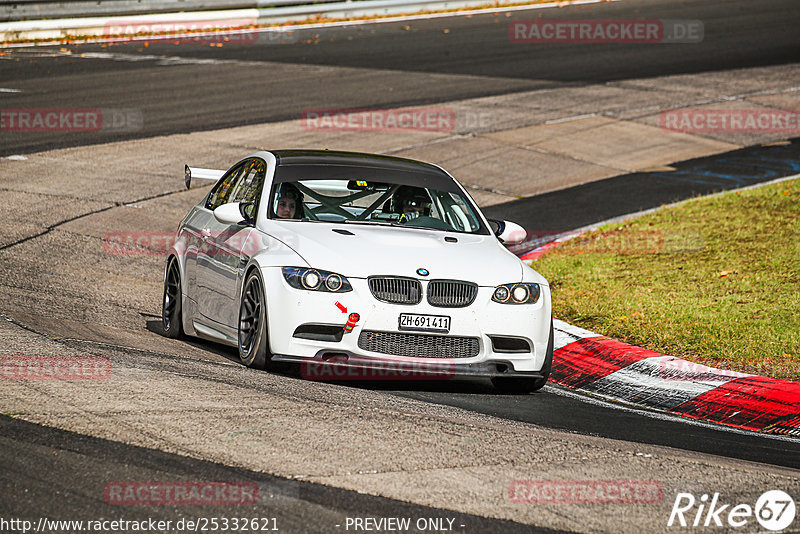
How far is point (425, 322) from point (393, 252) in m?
0.55

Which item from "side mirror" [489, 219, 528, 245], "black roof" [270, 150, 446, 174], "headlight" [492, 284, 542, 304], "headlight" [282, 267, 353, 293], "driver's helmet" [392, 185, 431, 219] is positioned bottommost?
"headlight" [492, 284, 542, 304]

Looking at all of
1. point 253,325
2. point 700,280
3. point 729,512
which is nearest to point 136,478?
point 729,512

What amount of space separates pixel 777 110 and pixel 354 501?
1891 cm

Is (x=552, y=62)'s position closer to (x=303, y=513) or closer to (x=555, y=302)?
(x=555, y=302)

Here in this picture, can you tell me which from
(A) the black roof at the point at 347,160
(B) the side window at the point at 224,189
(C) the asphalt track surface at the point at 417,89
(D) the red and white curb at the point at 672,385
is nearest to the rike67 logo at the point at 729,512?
(C) the asphalt track surface at the point at 417,89

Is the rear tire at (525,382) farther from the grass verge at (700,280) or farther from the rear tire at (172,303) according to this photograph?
the rear tire at (172,303)

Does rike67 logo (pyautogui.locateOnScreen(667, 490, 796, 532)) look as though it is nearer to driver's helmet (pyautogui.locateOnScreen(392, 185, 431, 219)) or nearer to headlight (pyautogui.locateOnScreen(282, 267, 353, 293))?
headlight (pyautogui.locateOnScreen(282, 267, 353, 293))

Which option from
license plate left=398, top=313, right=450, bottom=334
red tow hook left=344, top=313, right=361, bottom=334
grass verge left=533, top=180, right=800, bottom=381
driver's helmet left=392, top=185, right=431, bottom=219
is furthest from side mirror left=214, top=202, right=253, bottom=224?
grass verge left=533, top=180, right=800, bottom=381

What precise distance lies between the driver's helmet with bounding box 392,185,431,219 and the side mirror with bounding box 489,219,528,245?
20.9 inches

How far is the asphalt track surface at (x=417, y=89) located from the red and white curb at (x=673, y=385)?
1.27 ft

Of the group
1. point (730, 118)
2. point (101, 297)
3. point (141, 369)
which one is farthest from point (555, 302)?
point (730, 118)

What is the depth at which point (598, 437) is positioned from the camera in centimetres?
685

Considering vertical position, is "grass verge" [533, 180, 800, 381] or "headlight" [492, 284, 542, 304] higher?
"headlight" [492, 284, 542, 304]

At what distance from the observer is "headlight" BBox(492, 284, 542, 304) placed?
7.94 m
